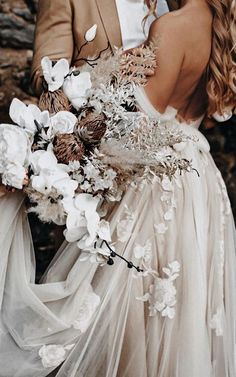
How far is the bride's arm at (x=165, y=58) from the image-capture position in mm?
1788

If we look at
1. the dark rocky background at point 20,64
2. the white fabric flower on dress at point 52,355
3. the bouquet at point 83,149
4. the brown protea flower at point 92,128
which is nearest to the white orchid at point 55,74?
the bouquet at point 83,149

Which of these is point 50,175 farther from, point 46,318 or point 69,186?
point 46,318

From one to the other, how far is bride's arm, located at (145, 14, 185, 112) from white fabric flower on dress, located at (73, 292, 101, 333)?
0.54 m

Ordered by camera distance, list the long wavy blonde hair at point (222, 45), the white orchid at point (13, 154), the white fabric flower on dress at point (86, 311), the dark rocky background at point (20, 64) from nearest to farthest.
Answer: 1. the white orchid at point (13, 154)
2. the white fabric flower on dress at point (86, 311)
3. the long wavy blonde hair at point (222, 45)
4. the dark rocky background at point (20, 64)

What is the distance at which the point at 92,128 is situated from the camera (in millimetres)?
1590

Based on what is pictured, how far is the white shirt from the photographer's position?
1.79 meters

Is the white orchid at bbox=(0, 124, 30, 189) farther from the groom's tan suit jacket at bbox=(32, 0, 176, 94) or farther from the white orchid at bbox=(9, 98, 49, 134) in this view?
the groom's tan suit jacket at bbox=(32, 0, 176, 94)

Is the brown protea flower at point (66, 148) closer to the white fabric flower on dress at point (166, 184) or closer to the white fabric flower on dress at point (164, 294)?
the white fabric flower on dress at point (166, 184)

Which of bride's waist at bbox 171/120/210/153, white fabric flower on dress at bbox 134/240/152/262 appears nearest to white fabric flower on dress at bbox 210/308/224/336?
white fabric flower on dress at bbox 134/240/152/262

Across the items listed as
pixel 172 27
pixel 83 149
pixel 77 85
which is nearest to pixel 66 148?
pixel 83 149

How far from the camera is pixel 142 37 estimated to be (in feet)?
5.91

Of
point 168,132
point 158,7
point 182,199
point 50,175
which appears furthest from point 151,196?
point 158,7

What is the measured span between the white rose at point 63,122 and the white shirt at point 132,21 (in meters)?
0.31

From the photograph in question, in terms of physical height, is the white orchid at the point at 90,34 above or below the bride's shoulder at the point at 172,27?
above
